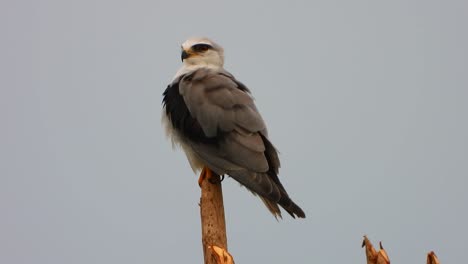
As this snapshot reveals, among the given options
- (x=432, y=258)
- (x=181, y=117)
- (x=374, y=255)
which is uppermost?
(x=181, y=117)

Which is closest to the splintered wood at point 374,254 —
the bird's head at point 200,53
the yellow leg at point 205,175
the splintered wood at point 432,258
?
the splintered wood at point 432,258

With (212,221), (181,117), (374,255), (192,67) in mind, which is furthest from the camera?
(192,67)

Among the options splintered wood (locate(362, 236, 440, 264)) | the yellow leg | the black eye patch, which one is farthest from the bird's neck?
splintered wood (locate(362, 236, 440, 264))

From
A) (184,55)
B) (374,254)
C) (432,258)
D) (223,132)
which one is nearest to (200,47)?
(184,55)

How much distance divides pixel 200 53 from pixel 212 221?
3.45 meters

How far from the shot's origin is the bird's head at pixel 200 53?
9281 mm

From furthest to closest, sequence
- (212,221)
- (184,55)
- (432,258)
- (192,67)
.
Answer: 1. (184,55)
2. (192,67)
3. (212,221)
4. (432,258)

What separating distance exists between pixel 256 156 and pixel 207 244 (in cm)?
150

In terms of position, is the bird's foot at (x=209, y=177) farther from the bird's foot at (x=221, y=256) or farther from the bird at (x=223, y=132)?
the bird's foot at (x=221, y=256)

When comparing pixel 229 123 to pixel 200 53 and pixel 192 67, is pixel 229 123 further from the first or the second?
pixel 200 53

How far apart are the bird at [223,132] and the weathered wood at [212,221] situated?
0.59 m

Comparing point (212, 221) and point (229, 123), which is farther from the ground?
point (229, 123)

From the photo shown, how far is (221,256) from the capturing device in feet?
18.3

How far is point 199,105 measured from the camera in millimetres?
7742
